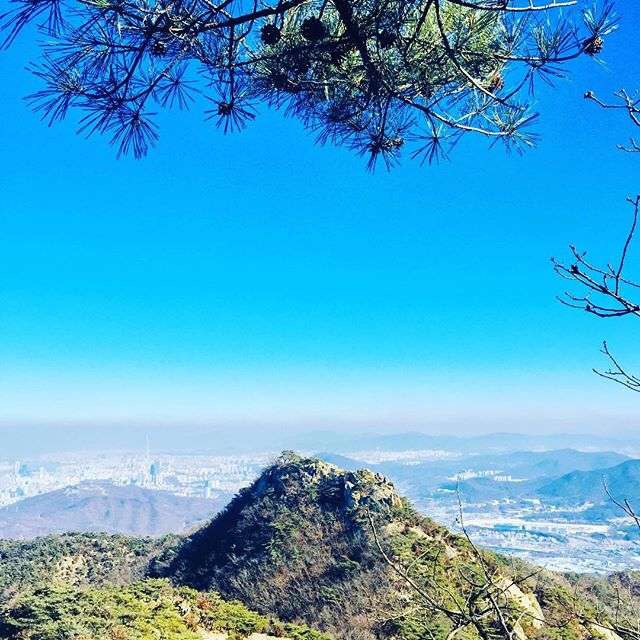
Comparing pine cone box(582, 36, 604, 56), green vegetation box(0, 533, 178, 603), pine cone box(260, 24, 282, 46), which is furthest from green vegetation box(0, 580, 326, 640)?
green vegetation box(0, 533, 178, 603)

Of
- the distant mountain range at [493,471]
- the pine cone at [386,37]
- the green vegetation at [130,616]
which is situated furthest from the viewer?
the distant mountain range at [493,471]

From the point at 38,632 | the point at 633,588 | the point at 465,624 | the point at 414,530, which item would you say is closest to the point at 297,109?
the point at 465,624

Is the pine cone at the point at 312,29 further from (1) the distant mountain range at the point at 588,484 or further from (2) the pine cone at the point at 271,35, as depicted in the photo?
(1) the distant mountain range at the point at 588,484

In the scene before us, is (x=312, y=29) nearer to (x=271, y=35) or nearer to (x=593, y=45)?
(x=271, y=35)

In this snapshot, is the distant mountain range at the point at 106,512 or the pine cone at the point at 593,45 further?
the distant mountain range at the point at 106,512

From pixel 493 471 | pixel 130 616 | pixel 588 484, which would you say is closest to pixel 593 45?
pixel 130 616

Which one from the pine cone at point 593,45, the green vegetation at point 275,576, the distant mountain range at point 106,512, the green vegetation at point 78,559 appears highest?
the pine cone at point 593,45

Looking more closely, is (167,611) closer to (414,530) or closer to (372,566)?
(372,566)

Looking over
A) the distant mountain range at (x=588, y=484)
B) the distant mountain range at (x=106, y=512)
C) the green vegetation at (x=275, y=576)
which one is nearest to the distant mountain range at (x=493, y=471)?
the distant mountain range at (x=588, y=484)
